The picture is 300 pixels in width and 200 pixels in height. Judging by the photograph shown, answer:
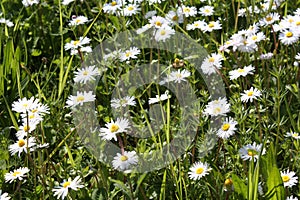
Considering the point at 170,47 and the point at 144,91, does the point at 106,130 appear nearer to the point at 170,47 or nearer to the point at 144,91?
the point at 144,91

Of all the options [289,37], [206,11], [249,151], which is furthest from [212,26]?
[249,151]

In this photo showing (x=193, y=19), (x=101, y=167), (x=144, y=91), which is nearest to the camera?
(x=101, y=167)

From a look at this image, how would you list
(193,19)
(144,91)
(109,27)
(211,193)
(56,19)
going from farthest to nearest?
(56,19) → (193,19) → (109,27) → (144,91) → (211,193)

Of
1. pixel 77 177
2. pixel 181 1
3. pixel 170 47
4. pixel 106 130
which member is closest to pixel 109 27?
pixel 170 47

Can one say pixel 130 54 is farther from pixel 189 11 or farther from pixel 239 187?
pixel 239 187

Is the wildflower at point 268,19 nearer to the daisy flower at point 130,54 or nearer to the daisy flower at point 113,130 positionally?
the daisy flower at point 130,54

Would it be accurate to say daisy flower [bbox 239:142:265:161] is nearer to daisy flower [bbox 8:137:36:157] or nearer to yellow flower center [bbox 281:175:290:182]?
yellow flower center [bbox 281:175:290:182]
